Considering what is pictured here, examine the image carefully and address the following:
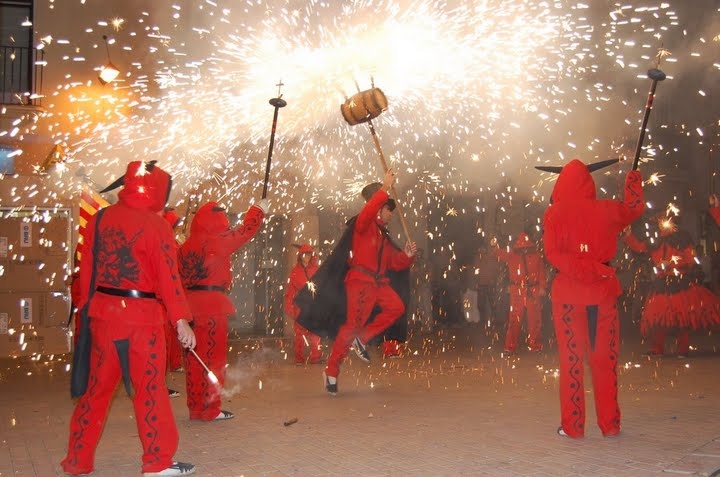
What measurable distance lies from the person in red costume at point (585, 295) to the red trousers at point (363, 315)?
2.61 m

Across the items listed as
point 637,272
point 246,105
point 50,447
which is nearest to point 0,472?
point 50,447

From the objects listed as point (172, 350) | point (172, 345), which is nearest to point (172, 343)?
point (172, 345)

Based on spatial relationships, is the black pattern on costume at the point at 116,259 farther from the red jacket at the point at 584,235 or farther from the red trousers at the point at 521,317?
the red trousers at the point at 521,317

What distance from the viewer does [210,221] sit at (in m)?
6.35

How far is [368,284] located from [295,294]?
3.14 metres

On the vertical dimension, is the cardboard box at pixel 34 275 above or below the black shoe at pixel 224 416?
above

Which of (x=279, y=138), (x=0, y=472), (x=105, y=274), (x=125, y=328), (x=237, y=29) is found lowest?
(x=0, y=472)

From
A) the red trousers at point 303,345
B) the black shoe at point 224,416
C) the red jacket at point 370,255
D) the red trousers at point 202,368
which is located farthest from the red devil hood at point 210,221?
the red trousers at point 303,345

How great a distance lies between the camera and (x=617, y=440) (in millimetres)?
5160

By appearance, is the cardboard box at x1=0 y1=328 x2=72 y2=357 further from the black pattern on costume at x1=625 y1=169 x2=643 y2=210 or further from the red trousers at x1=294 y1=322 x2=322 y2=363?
the black pattern on costume at x1=625 y1=169 x2=643 y2=210

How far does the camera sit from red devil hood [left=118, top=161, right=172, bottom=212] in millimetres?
4621

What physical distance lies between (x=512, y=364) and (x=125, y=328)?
6.14 metres

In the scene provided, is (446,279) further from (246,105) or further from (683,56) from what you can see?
(246,105)

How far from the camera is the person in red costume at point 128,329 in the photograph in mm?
4352
